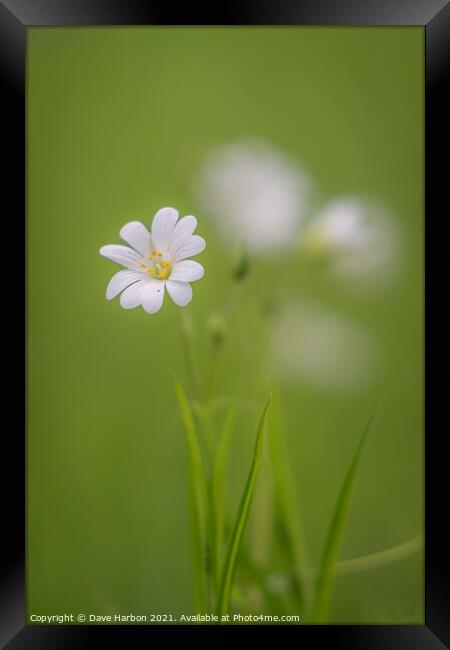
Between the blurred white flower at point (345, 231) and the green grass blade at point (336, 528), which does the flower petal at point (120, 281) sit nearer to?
the green grass blade at point (336, 528)

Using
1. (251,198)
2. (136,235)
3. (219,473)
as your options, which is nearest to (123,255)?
(136,235)

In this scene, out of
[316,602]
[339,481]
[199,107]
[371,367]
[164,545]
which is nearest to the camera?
[316,602]

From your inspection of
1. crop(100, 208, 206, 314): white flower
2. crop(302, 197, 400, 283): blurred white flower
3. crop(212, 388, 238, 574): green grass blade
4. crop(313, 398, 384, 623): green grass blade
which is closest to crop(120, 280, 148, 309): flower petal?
crop(100, 208, 206, 314): white flower

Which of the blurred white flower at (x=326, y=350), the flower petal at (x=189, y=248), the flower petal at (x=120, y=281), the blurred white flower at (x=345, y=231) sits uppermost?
the blurred white flower at (x=345, y=231)

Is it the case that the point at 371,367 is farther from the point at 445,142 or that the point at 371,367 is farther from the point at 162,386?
the point at 445,142

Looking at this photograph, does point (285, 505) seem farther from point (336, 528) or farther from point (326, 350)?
point (326, 350)

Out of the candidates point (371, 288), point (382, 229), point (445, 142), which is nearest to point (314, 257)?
point (382, 229)

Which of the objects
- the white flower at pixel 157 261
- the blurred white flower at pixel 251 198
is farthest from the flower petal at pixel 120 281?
the blurred white flower at pixel 251 198
